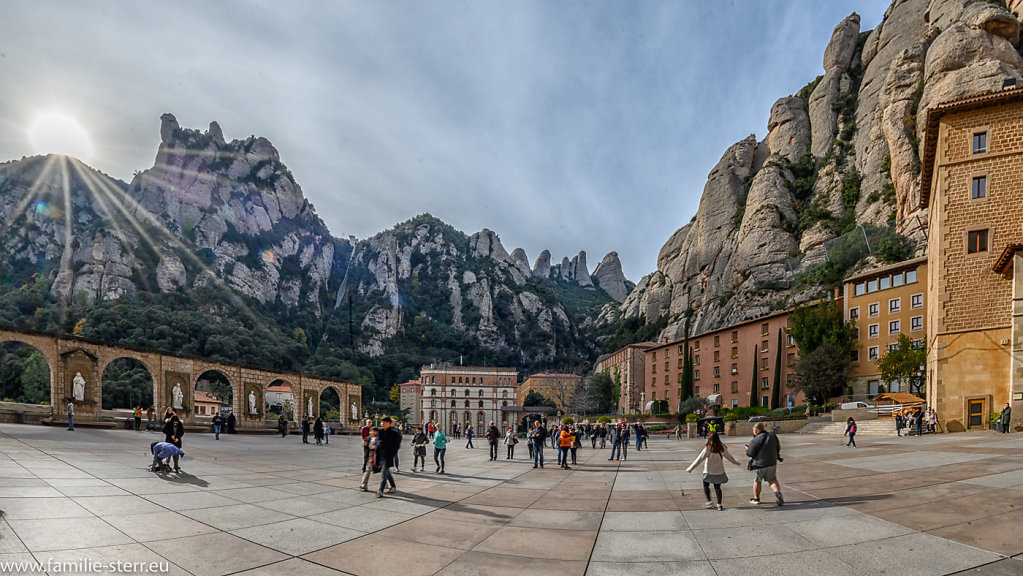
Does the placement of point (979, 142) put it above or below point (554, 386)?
above

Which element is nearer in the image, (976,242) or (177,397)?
(976,242)

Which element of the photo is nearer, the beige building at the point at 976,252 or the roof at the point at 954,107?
the beige building at the point at 976,252

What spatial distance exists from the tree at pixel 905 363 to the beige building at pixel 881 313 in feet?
6.38

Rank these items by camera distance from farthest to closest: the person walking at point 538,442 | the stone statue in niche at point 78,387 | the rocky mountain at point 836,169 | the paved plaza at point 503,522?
the rocky mountain at point 836,169
the stone statue in niche at point 78,387
the person walking at point 538,442
the paved plaza at point 503,522

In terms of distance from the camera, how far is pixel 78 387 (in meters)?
22.5

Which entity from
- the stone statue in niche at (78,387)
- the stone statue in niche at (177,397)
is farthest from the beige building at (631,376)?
the stone statue in niche at (78,387)

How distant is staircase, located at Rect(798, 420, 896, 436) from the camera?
27.3 m

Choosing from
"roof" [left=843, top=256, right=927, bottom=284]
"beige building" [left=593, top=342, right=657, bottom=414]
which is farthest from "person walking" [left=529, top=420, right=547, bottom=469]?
"beige building" [left=593, top=342, right=657, bottom=414]

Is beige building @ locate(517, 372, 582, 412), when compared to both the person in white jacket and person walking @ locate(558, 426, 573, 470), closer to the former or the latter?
person walking @ locate(558, 426, 573, 470)

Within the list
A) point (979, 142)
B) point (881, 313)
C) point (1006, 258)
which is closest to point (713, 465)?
point (1006, 258)

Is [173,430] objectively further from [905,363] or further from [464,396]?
[464,396]

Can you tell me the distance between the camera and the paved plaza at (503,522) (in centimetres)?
557

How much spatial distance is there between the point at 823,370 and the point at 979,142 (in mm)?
24204

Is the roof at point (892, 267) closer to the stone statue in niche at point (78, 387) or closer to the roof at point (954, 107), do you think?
the roof at point (954, 107)
